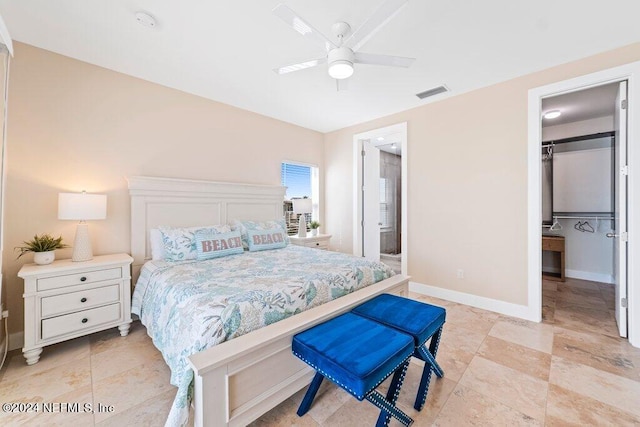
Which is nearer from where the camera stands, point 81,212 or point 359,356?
point 359,356

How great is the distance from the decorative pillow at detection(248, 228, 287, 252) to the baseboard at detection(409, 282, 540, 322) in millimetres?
2069

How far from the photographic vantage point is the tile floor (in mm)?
1582

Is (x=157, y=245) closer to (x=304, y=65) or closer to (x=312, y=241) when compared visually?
(x=312, y=241)

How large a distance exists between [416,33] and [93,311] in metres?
3.67

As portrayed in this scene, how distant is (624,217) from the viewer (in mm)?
2453

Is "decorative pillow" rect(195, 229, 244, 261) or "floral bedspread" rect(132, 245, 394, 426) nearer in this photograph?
"floral bedspread" rect(132, 245, 394, 426)

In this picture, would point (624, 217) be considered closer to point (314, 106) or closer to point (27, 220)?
point (314, 106)

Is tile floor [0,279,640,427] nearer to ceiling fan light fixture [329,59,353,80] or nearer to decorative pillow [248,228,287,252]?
decorative pillow [248,228,287,252]

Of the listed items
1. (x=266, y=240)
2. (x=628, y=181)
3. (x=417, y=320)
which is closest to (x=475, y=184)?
(x=628, y=181)

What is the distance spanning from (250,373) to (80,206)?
2174mm

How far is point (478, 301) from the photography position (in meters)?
3.29

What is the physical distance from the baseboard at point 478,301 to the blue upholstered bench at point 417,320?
5.39 ft

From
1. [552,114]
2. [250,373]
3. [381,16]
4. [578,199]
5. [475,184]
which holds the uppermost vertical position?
[552,114]

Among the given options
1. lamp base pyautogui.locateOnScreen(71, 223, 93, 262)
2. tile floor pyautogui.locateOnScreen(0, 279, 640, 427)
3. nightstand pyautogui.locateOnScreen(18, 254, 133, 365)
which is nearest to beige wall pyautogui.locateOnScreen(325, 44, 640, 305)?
tile floor pyautogui.locateOnScreen(0, 279, 640, 427)
